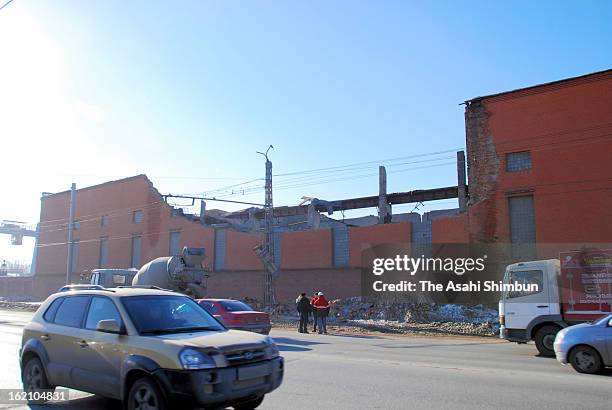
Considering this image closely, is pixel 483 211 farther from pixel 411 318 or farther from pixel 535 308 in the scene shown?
pixel 535 308

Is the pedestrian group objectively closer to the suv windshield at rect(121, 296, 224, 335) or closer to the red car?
the red car

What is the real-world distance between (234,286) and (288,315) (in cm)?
943

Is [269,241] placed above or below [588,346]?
above

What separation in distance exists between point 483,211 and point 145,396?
26108 mm

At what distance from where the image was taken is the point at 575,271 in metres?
14.3

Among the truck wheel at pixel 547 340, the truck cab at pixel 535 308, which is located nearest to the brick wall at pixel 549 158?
the truck cab at pixel 535 308

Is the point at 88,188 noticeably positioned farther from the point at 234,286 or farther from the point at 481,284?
the point at 481,284

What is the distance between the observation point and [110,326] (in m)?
6.49

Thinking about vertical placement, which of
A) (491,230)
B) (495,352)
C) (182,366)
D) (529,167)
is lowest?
(495,352)

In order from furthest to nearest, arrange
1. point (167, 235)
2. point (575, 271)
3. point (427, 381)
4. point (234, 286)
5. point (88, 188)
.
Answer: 1. point (88, 188)
2. point (167, 235)
3. point (234, 286)
4. point (575, 271)
5. point (427, 381)

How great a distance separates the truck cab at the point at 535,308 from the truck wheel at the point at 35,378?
1193cm

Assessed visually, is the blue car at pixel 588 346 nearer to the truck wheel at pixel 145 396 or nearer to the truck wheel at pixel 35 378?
the truck wheel at pixel 145 396

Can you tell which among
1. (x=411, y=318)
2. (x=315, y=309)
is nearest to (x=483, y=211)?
(x=411, y=318)

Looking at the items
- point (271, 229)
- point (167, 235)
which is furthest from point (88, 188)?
point (271, 229)
